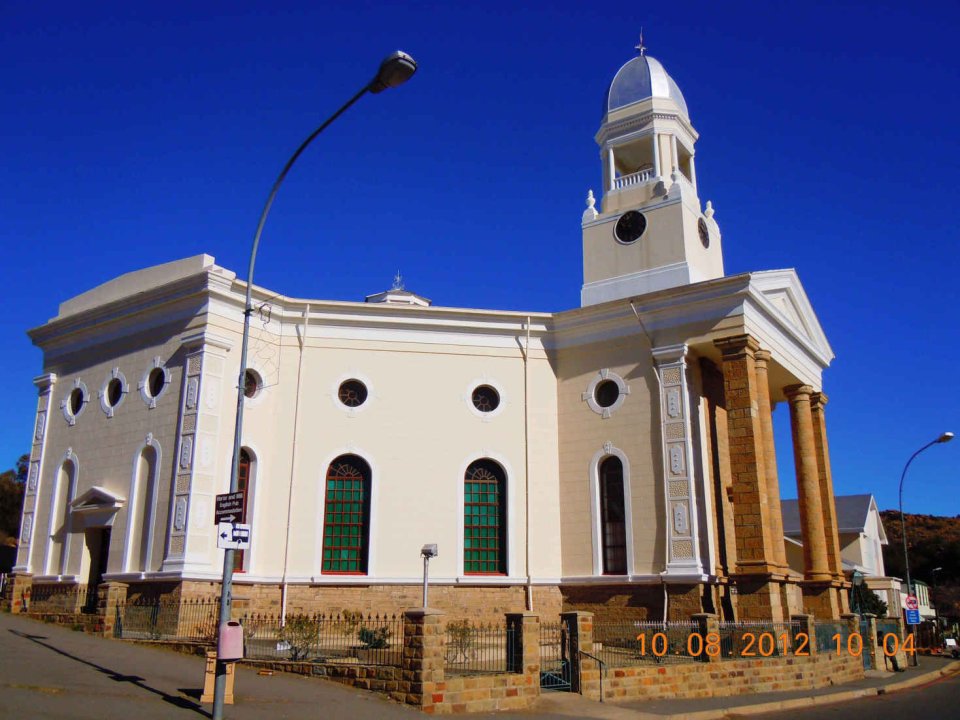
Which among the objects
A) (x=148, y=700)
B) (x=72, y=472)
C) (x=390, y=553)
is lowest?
(x=148, y=700)

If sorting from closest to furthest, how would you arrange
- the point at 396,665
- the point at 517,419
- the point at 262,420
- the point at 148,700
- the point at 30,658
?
the point at 148,700 → the point at 396,665 → the point at 30,658 → the point at 262,420 → the point at 517,419

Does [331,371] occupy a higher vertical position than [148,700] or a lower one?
higher

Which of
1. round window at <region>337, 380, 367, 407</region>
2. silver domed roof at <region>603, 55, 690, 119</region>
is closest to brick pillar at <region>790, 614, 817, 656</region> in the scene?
round window at <region>337, 380, 367, 407</region>

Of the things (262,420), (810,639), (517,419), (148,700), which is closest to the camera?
(148,700)

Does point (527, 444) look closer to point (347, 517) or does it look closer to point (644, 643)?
point (347, 517)

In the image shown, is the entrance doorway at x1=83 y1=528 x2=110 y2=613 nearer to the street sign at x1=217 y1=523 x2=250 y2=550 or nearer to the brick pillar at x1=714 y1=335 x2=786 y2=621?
the street sign at x1=217 y1=523 x2=250 y2=550

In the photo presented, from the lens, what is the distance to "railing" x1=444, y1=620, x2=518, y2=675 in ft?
53.7

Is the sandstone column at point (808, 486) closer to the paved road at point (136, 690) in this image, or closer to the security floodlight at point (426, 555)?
the security floodlight at point (426, 555)

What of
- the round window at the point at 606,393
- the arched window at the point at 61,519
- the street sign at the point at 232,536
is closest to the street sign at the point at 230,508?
the street sign at the point at 232,536

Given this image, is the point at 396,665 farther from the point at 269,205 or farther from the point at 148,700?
the point at 269,205

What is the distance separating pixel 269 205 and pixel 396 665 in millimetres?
8260

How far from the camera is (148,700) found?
13844mm

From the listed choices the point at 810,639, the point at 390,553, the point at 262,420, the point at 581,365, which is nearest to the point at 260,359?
the point at 262,420

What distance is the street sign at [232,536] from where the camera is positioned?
12.8m
